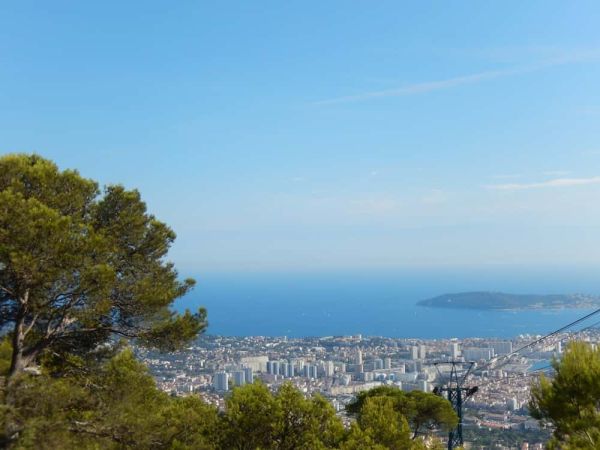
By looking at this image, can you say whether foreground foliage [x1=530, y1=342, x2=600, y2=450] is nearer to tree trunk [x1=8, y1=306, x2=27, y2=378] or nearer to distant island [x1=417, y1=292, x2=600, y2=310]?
tree trunk [x1=8, y1=306, x2=27, y2=378]

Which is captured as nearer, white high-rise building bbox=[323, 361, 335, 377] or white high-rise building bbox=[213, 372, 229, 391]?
white high-rise building bbox=[213, 372, 229, 391]

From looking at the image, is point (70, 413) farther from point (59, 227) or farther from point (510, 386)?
point (510, 386)

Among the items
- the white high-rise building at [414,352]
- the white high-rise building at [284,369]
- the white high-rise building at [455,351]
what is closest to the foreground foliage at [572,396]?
the white high-rise building at [284,369]

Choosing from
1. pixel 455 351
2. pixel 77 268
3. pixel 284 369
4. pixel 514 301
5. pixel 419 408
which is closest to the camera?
pixel 77 268

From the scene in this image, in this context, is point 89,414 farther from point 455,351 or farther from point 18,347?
point 455,351

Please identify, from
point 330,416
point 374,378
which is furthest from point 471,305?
point 330,416

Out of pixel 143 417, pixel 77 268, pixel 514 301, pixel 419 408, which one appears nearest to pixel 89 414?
pixel 143 417

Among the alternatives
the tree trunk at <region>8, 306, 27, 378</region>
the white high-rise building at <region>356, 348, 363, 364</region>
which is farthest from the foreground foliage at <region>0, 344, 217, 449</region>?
the white high-rise building at <region>356, 348, 363, 364</region>
